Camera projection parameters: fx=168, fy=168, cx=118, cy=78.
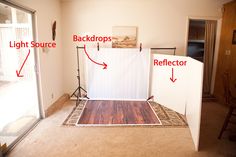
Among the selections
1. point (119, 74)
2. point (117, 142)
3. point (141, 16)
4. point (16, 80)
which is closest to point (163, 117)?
point (117, 142)

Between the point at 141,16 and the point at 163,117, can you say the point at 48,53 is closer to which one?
the point at 141,16

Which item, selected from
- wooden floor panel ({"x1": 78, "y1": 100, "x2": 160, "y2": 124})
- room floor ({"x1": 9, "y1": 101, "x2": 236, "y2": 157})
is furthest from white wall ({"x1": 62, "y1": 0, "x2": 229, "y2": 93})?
room floor ({"x1": 9, "y1": 101, "x2": 236, "y2": 157})

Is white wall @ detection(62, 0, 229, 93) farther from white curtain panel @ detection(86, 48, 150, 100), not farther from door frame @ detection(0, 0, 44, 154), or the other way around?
door frame @ detection(0, 0, 44, 154)

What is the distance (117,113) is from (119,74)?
107cm

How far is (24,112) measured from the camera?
10.4ft

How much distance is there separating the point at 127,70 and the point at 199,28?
3172 millimetres

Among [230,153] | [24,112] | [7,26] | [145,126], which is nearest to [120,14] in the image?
[7,26]

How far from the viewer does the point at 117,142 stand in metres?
2.44

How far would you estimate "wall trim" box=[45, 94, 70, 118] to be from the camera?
11.1ft

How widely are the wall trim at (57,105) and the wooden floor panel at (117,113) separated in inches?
24.5

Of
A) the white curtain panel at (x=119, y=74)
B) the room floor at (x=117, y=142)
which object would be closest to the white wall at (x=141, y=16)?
the white curtain panel at (x=119, y=74)

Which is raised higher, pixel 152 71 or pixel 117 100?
pixel 152 71

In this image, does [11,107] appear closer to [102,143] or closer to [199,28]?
[102,143]

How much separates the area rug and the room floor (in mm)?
144
